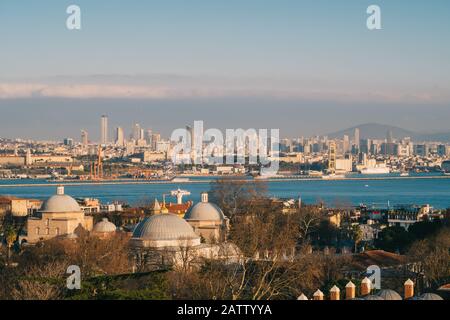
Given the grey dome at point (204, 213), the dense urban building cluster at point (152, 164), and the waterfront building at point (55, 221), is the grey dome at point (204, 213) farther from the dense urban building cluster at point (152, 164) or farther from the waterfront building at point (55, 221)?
the dense urban building cluster at point (152, 164)

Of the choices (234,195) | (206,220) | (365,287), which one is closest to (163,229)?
(206,220)

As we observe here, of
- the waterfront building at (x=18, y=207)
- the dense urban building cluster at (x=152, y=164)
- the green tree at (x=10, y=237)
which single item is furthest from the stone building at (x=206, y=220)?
the dense urban building cluster at (x=152, y=164)

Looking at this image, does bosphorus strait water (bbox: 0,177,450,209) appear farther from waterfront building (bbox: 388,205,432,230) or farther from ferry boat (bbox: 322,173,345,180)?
waterfront building (bbox: 388,205,432,230)

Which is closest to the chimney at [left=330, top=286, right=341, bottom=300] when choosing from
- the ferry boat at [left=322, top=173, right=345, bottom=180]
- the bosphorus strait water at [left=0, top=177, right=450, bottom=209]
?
the bosphorus strait water at [left=0, top=177, right=450, bottom=209]

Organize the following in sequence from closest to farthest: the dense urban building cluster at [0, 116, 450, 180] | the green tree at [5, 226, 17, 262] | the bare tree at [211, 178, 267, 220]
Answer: the green tree at [5, 226, 17, 262], the bare tree at [211, 178, 267, 220], the dense urban building cluster at [0, 116, 450, 180]
